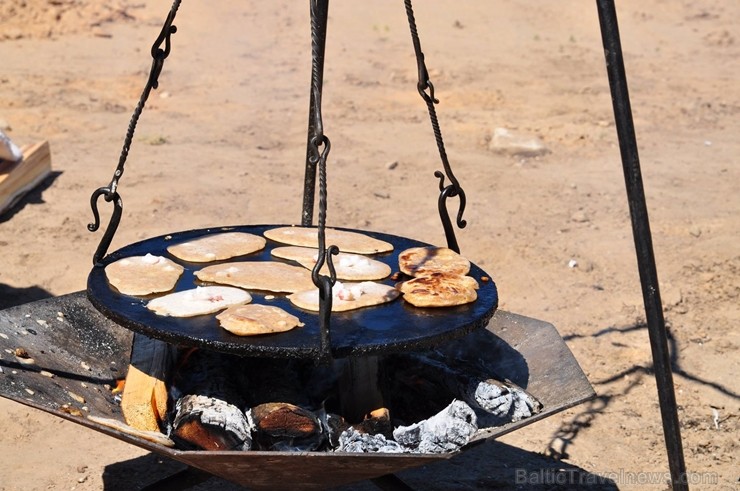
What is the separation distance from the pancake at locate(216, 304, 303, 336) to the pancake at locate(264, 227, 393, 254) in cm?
61

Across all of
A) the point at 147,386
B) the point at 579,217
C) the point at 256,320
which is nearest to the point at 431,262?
the point at 256,320

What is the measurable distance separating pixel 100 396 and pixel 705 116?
7.83 m

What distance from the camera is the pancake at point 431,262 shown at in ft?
10.0

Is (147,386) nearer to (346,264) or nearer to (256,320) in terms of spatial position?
(256,320)

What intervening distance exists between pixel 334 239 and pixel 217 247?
43 cm

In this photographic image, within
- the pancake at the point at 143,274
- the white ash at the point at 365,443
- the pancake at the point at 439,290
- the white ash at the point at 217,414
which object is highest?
the pancake at the point at 439,290

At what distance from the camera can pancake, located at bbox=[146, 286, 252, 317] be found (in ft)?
8.65

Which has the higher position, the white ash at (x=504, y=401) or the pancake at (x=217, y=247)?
the pancake at (x=217, y=247)

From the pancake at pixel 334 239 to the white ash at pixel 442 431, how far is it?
28.7 inches

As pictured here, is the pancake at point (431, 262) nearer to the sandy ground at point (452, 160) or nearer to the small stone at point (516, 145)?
the sandy ground at point (452, 160)

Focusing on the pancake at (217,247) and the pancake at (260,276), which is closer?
the pancake at (260,276)

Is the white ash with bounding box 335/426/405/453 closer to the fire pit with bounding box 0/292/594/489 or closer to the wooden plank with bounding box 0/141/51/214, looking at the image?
the fire pit with bounding box 0/292/594/489

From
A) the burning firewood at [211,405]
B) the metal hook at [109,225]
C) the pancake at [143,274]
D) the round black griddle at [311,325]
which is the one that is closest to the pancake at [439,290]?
the round black griddle at [311,325]

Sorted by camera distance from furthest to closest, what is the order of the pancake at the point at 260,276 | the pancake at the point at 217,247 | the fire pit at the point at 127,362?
the pancake at the point at 217,247
the pancake at the point at 260,276
the fire pit at the point at 127,362
